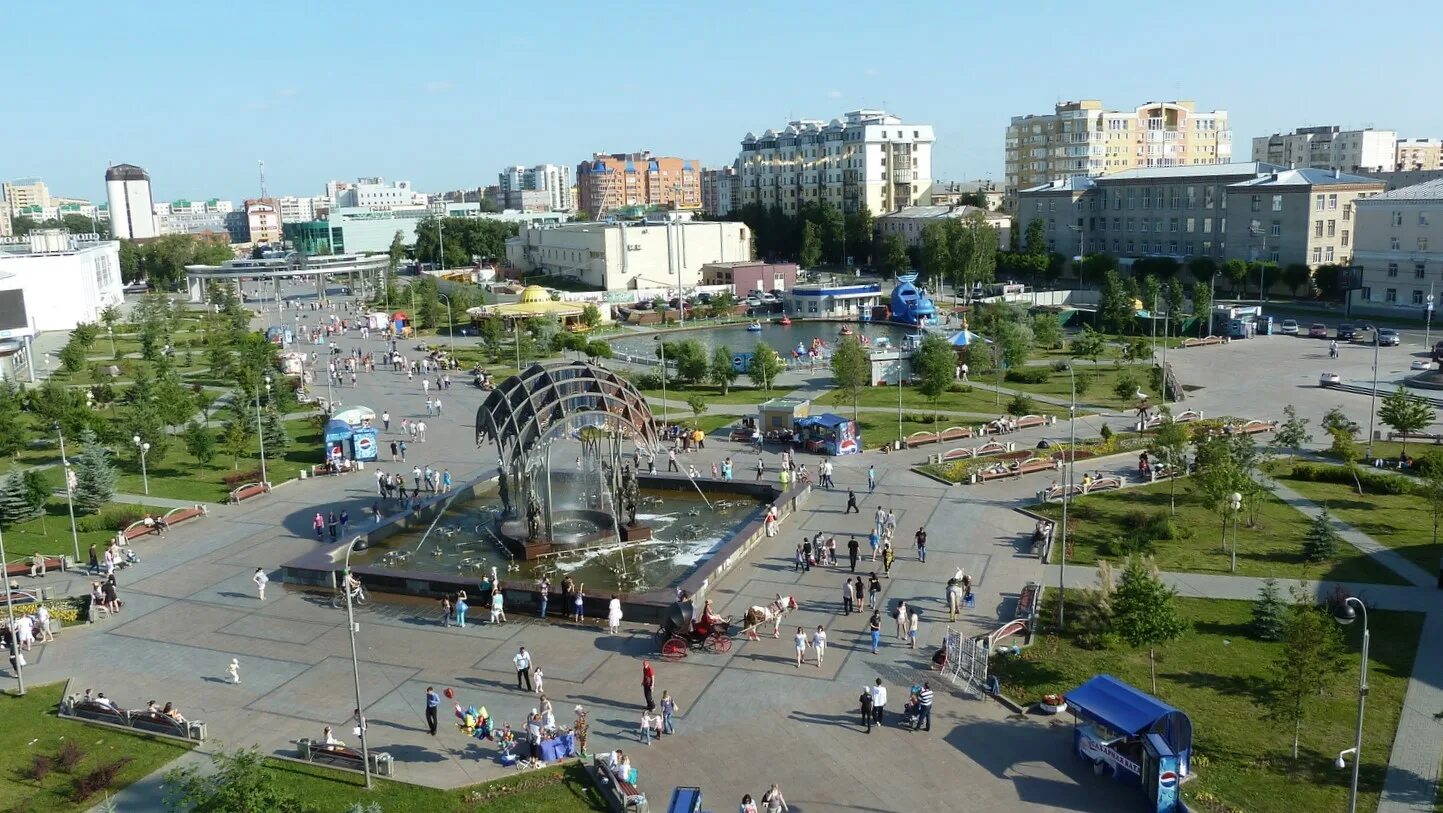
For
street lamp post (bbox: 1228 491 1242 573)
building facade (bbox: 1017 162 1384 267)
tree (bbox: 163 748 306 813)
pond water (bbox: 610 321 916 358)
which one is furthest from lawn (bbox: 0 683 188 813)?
building facade (bbox: 1017 162 1384 267)

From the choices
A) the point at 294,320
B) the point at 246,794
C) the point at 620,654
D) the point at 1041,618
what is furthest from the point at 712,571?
the point at 294,320

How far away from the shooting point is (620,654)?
72.6ft

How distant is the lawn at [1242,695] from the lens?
16.1 m

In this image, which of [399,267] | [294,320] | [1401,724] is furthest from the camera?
[399,267]

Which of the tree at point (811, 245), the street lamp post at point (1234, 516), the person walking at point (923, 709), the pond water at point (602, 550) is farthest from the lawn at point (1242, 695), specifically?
the tree at point (811, 245)

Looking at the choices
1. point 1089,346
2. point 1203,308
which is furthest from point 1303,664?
point 1203,308

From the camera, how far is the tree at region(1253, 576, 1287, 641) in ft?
70.5

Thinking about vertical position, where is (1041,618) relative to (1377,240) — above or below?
below

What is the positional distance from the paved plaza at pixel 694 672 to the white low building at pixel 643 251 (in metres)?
70.3

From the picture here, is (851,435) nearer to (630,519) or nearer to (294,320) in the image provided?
(630,519)

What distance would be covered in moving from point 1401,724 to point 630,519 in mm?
19048

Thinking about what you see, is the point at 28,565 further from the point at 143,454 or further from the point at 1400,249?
the point at 1400,249

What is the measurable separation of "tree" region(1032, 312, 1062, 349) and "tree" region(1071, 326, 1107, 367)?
11.7ft

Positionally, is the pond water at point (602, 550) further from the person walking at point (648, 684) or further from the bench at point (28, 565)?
the bench at point (28, 565)
